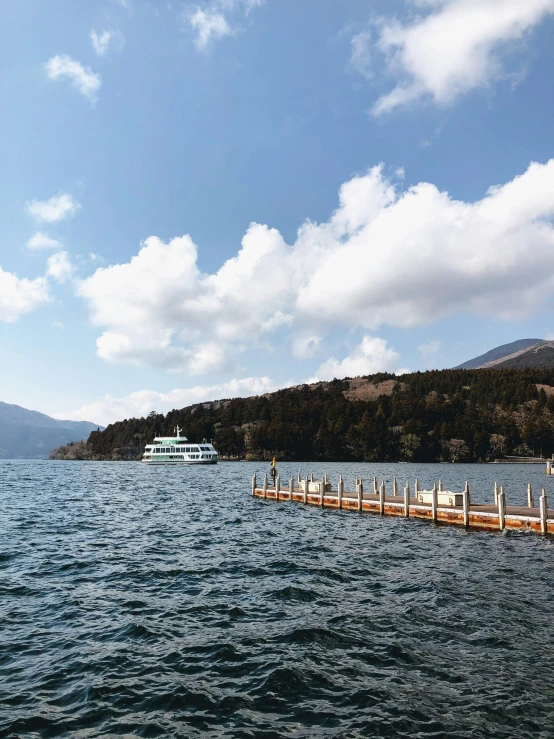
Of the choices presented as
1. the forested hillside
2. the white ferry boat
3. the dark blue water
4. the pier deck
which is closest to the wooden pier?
the pier deck

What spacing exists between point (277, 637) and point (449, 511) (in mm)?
23533

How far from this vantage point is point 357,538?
29.0m

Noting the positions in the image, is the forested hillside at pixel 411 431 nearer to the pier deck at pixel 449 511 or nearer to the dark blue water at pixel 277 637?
the pier deck at pixel 449 511

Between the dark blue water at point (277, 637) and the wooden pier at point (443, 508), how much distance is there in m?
2.45

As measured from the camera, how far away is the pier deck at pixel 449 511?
30.1m

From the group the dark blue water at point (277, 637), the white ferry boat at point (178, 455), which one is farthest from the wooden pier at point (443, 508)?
the white ferry boat at point (178, 455)

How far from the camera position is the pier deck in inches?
1187

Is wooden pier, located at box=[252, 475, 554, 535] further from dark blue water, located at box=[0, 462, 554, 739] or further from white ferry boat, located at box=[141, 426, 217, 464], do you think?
white ferry boat, located at box=[141, 426, 217, 464]

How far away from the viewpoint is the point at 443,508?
115 feet

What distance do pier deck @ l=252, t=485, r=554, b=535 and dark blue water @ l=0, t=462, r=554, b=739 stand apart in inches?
96.6

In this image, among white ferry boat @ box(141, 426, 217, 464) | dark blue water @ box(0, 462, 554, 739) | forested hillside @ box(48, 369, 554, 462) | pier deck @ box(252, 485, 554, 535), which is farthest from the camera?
forested hillside @ box(48, 369, 554, 462)

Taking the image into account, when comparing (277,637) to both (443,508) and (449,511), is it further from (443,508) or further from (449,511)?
(443,508)

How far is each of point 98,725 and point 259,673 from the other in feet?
12.2

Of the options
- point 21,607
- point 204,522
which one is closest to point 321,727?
point 21,607
